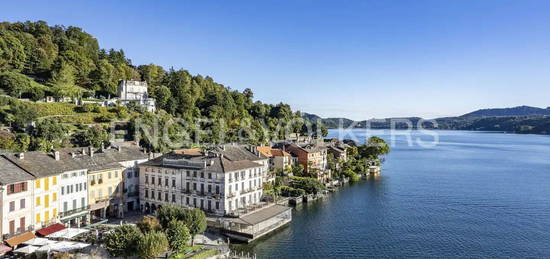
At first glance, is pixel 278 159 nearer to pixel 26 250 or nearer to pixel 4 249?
pixel 26 250

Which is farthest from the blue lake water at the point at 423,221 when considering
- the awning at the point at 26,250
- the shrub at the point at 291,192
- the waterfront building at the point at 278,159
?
the awning at the point at 26,250

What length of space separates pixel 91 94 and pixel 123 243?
321 ft

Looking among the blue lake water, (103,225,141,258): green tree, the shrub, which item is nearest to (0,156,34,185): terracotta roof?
(103,225,141,258): green tree

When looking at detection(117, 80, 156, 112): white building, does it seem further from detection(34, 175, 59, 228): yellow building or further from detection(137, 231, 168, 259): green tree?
detection(137, 231, 168, 259): green tree

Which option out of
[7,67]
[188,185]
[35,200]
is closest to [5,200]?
[35,200]

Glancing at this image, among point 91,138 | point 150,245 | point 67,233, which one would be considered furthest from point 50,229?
point 91,138

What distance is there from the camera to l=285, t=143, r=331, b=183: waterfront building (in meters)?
84.9

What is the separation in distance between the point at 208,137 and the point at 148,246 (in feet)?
248

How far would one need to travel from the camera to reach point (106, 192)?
5047 centimetres

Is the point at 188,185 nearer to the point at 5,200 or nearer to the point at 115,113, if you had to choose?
the point at 5,200

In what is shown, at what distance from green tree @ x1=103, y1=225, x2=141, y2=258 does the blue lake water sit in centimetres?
1479

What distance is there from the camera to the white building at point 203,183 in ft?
162

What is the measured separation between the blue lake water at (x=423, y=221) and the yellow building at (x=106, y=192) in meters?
19.4

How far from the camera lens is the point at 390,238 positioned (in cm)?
4847
